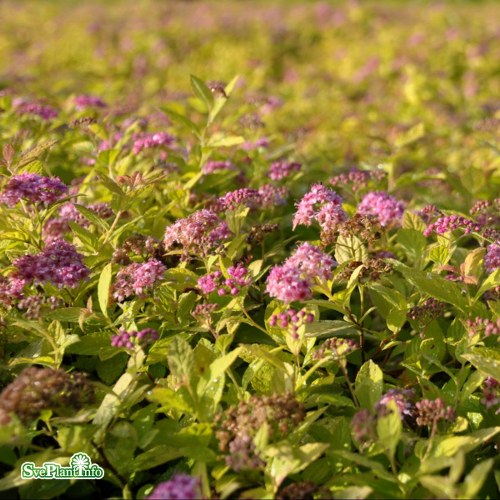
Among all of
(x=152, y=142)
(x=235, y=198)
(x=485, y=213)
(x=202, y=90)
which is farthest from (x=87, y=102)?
(x=485, y=213)

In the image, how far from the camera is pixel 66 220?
328 centimetres

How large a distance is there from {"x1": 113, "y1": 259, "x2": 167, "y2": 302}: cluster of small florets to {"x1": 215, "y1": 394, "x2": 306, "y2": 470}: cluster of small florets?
2.13 feet

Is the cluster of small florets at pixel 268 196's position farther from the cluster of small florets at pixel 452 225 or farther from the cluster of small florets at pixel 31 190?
the cluster of small florets at pixel 31 190

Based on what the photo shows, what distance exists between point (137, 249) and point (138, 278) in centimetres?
37

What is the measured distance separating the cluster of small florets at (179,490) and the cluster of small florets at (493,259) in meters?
1.61

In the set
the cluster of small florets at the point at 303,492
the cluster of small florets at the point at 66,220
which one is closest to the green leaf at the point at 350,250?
the cluster of small florets at the point at 303,492

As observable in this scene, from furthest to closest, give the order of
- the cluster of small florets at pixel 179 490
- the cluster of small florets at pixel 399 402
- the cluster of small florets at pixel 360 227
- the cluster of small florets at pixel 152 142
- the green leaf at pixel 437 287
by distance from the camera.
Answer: the cluster of small florets at pixel 152 142, the cluster of small florets at pixel 360 227, the green leaf at pixel 437 287, the cluster of small florets at pixel 399 402, the cluster of small florets at pixel 179 490

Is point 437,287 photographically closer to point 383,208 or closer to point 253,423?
point 383,208

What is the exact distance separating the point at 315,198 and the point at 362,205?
0.52 metres

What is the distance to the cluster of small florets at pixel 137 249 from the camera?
2.85 meters

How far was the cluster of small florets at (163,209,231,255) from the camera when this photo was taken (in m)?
2.70

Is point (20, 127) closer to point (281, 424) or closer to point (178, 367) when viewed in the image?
point (178, 367)

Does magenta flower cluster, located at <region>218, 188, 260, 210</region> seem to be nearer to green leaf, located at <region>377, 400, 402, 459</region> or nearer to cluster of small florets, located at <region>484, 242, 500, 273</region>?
cluster of small florets, located at <region>484, 242, 500, 273</region>

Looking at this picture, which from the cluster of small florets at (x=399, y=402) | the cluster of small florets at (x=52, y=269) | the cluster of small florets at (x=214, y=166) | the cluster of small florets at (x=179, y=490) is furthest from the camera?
the cluster of small florets at (x=214, y=166)
